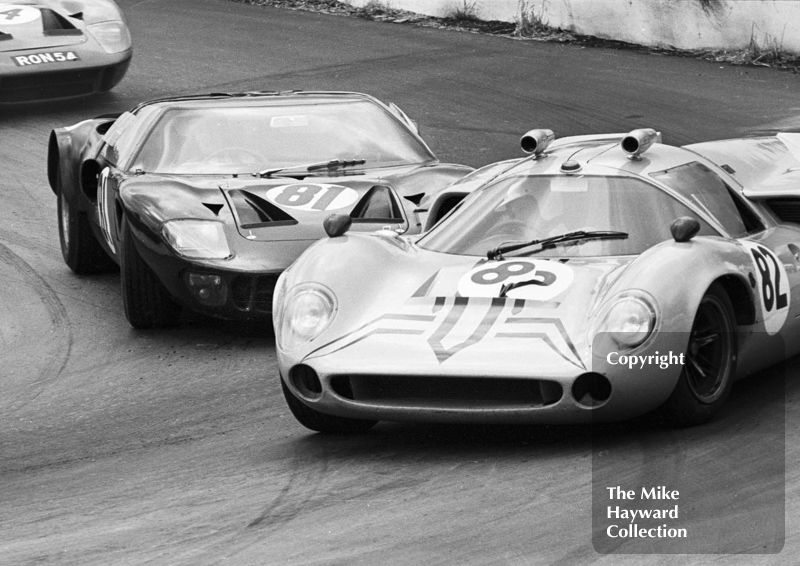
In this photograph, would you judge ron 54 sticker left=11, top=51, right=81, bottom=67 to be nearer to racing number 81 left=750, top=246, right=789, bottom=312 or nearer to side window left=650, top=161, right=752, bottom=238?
side window left=650, top=161, right=752, bottom=238

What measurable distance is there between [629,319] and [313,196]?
2944 millimetres

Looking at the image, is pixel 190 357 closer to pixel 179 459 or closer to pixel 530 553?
pixel 179 459

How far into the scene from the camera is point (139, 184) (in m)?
8.12

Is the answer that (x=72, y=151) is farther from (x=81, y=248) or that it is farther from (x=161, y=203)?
(x=161, y=203)

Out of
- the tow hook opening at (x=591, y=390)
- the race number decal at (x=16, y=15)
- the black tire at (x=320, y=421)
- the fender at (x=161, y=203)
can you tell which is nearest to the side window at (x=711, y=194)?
the tow hook opening at (x=591, y=390)

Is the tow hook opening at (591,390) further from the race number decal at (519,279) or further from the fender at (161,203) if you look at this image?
the fender at (161,203)

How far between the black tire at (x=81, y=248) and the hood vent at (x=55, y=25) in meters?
4.11

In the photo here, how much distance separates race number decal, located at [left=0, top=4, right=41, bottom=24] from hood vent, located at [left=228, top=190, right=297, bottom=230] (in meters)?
6.15

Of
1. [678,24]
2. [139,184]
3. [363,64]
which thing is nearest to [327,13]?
[363,64]

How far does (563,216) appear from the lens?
615 centimetres

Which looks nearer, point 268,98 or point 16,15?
point 268,98

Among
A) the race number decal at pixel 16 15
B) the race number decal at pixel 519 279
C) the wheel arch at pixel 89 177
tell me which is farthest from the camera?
the race number decal at pixel 16 15

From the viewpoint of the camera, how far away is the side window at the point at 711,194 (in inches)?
243

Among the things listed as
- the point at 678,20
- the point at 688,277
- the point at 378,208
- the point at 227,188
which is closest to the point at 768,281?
the point at 688,277
